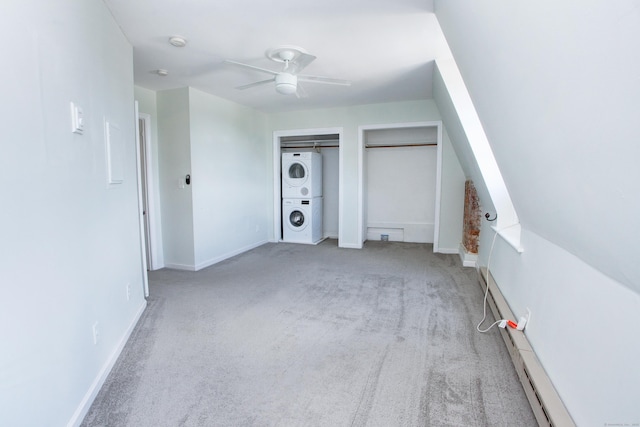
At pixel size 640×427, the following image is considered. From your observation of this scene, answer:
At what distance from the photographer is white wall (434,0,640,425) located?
2.45ft

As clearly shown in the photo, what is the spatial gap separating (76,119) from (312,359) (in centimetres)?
199

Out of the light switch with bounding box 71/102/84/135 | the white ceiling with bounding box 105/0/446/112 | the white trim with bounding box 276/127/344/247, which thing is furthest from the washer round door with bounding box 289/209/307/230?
the light switch with bounding box 71/102/84/135

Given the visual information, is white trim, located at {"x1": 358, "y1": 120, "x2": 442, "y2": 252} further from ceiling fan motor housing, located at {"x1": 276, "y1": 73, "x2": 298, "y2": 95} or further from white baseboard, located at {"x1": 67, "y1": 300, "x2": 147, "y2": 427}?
white baseboard, located at {"x1": 67, "y1": 300, "x2": 147, "y2": 427}

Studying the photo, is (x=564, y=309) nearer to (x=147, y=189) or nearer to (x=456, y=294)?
(x=456, y=294)

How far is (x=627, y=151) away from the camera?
2.50ft

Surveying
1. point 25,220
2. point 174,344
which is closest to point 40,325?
point 25,220

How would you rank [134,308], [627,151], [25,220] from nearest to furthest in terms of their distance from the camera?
[627,151] → [25,220] → [134,308]

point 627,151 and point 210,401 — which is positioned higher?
point 627,151

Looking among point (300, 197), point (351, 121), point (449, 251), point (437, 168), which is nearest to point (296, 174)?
point (300, 197)

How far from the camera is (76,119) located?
169 cm

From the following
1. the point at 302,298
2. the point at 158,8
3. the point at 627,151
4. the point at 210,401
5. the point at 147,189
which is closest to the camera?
the point at 627,151

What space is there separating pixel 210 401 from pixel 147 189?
326cm

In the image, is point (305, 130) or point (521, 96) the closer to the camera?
point (521, 96)

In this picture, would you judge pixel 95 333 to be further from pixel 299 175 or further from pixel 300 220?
pixel 299 175
